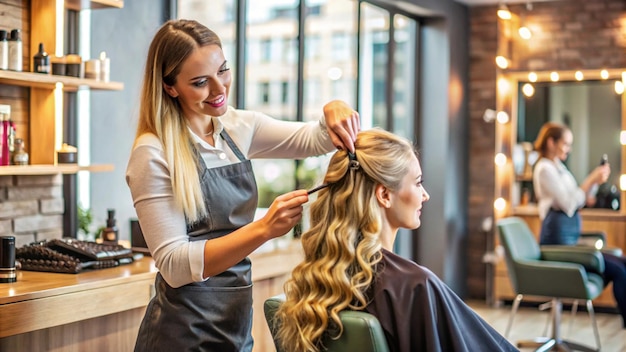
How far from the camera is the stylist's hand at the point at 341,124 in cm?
193

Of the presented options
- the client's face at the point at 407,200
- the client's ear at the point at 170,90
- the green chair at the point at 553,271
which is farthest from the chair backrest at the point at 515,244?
the client's ear at the point at 170,90

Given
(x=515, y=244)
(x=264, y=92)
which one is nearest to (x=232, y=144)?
(x=264, y=92)

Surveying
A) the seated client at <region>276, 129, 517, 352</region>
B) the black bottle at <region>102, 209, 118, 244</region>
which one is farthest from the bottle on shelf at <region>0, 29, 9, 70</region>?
the seated client at <region>276, 129, 517, 352</region>

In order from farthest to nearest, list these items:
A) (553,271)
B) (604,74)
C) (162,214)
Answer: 1. (604,74)
2. (553,271)
3. (162,214)

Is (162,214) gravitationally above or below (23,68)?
below

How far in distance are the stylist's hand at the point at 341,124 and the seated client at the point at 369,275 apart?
0.14 ft

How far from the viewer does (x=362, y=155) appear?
2.00m

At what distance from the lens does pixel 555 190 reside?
5188 mm

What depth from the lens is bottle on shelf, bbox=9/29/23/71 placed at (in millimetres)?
Answer: 2904

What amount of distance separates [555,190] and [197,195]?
3.75m

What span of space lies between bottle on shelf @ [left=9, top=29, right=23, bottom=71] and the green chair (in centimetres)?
298

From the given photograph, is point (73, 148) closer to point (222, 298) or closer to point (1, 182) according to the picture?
point (1, 182)

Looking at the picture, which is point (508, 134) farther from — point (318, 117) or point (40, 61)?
point (40, 61)

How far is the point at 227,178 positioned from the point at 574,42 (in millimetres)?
5255
